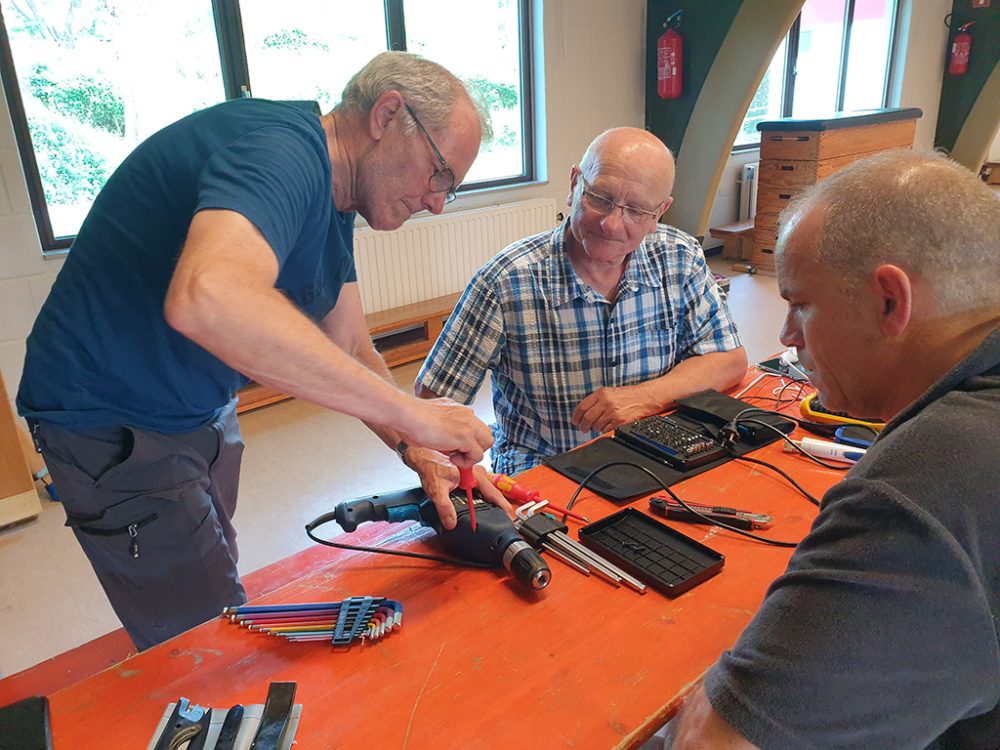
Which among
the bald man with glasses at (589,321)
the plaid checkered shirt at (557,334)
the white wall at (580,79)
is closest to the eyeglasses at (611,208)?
the bald man with glasses at (589,321)

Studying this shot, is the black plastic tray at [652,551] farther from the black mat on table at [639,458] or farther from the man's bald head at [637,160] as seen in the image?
the man's bald head at [637,160]

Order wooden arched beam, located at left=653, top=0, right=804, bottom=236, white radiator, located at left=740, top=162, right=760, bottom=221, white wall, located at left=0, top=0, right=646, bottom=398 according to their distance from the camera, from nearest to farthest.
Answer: white wall, located at left=0, top=0, right=646, bottom=398
wooden arched beam, located at left=653, top=0, right=804, bottom=236
white radiator, located at left=740, top=162, right=760, bottom=221

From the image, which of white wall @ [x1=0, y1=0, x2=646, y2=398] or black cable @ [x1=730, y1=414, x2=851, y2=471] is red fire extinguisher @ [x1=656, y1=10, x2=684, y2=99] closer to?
white wall @ [x1=0, y1=0, x2=646, y2=398]

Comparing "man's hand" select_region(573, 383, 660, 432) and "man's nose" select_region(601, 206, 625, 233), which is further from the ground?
"man's nose" select_region(601, 206, 625, 233)

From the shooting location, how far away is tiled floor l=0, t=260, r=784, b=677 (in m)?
2.14

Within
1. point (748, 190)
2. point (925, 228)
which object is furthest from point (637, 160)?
point (748, 190)

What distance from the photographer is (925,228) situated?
2.29ft

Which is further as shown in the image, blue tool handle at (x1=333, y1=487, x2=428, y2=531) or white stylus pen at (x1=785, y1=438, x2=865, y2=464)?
white stylus pen at (x1=785, y1=438, x2=865, y2=464)

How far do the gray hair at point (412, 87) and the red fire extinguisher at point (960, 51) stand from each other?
8.79 metres

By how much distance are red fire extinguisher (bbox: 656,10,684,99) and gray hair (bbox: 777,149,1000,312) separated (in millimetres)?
4812

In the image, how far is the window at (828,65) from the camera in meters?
6.68

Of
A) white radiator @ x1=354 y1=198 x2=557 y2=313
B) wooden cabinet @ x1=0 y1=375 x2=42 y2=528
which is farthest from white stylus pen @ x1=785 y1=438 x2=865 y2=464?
white radiator @ x1=354 y1=198 x2=557 y2=313

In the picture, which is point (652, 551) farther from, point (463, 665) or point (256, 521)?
point (256, 521)

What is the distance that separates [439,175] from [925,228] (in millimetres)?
779
